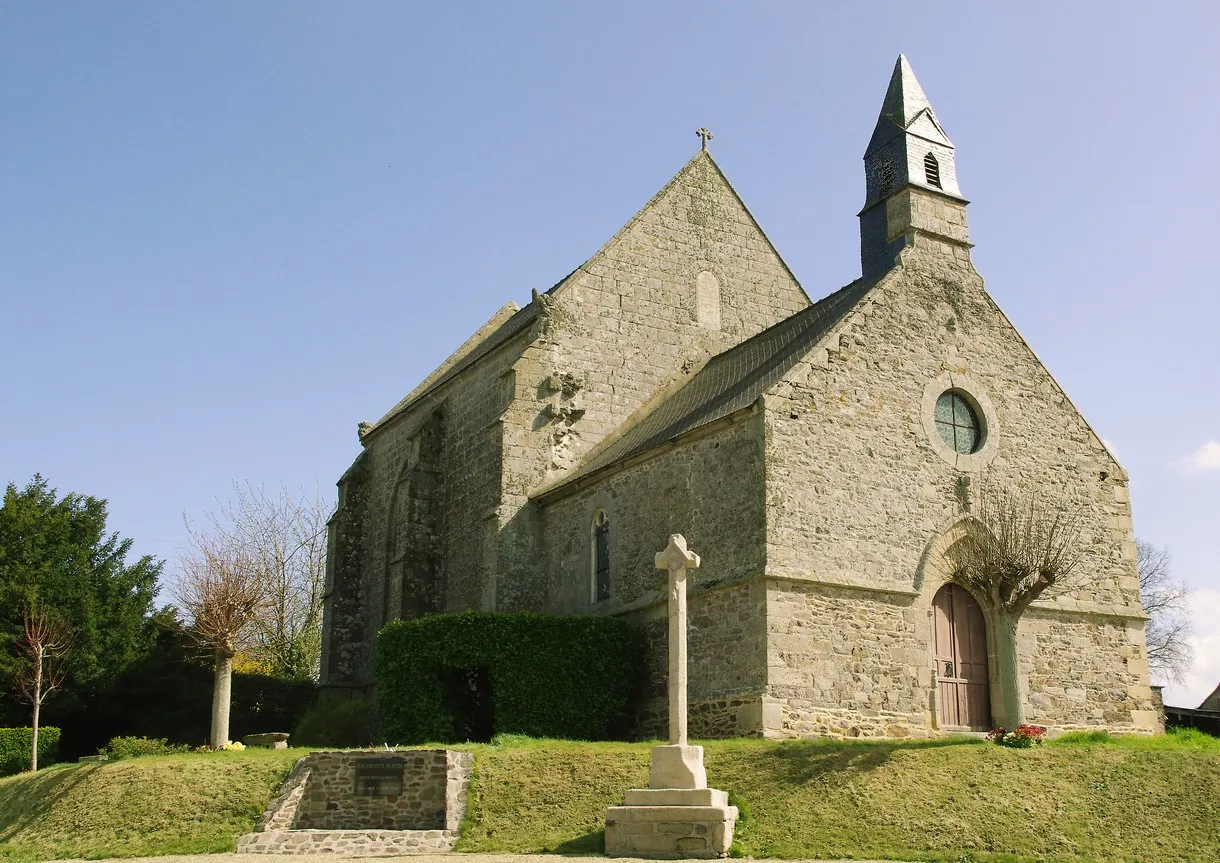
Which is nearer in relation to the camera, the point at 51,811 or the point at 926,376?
the point at 51,811

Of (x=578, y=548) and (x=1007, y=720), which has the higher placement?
(x=578, y=548)

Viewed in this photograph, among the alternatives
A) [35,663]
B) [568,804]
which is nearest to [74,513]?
[35,663]

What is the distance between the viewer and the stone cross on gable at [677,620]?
1434 centimetres

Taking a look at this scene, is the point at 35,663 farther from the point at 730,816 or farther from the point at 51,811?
the point at 730,816

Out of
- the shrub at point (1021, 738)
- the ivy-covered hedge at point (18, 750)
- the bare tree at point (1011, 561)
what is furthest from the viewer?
the ivy-covered hedge at point (18, 750)

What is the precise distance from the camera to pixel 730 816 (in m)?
13.3

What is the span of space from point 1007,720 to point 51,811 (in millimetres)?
13269

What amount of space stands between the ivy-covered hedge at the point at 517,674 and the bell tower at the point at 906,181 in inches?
335

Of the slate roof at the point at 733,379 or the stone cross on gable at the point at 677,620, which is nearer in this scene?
the stone cross on gable at the point at 677,620

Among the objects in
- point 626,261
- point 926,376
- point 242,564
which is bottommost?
point 242,564

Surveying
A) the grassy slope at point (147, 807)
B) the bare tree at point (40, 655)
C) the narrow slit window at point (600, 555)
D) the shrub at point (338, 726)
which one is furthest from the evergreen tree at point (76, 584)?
the narrow slit window at point (600, 555)

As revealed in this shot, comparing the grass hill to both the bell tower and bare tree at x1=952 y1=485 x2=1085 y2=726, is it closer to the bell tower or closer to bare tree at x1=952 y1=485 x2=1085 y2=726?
bare tree at x1=952 y1=485 x2=1085 y2=726

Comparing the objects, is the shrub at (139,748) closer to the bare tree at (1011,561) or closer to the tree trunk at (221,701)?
the tree trunk at (221,701)

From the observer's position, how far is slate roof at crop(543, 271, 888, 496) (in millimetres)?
20094
